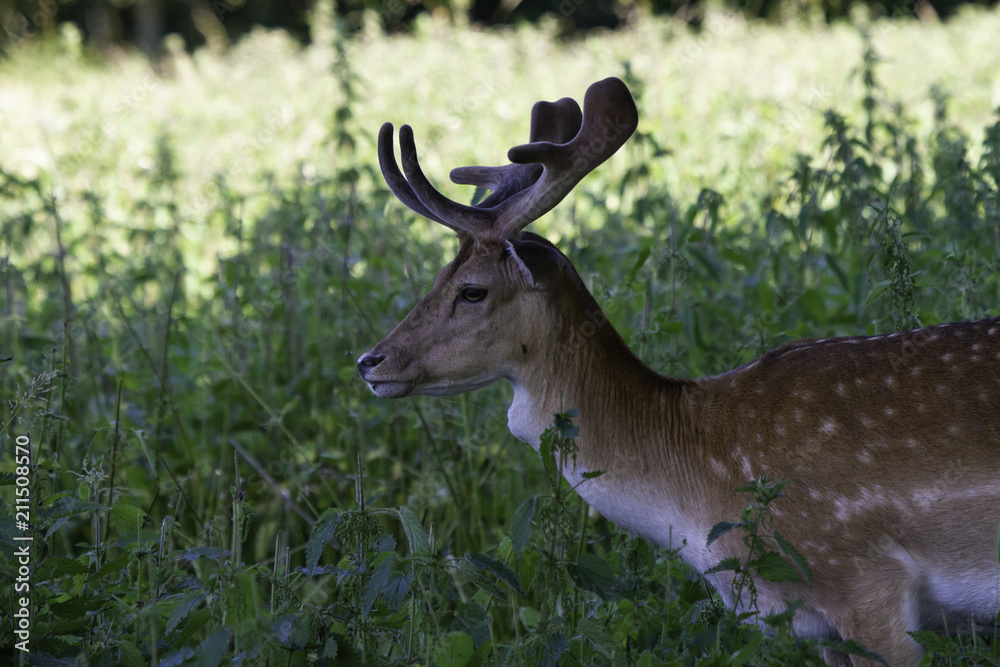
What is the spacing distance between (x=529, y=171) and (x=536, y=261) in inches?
21.3

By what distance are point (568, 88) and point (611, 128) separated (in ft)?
37.7

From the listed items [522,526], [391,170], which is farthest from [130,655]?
[391,170]

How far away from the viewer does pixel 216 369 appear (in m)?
5.63

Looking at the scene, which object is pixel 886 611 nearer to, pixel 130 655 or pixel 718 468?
pixel 718 468

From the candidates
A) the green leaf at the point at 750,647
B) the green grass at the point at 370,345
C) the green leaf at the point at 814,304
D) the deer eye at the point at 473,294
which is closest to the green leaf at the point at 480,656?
the green grass at the point at 370,345

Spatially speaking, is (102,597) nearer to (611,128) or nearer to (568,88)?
(611,128)

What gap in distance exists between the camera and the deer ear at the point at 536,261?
11.2ft

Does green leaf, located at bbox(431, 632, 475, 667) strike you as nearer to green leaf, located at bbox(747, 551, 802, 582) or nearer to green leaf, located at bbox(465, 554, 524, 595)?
green leaf, located at bbox(465, 554, 524, 595)

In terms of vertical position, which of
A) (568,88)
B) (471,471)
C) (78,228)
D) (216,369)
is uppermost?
(568,88)

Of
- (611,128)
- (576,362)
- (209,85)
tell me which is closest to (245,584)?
(576,362)

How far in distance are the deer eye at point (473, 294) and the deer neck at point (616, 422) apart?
286 mm

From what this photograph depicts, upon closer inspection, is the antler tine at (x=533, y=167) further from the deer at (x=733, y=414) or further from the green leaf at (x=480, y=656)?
the green leaf at (x=480, y=656)

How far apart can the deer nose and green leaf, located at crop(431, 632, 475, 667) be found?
116cm

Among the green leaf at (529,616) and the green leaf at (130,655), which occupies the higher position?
the green leaf at (130,655)
